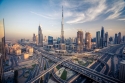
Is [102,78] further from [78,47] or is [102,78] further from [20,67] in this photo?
[78,47]

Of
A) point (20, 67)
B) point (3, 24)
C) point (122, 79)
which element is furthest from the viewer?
point (20, 67)

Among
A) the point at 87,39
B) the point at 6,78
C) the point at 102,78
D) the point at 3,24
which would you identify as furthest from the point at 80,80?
the point at 87,39

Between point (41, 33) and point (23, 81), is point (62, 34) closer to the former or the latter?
point (41, 33)

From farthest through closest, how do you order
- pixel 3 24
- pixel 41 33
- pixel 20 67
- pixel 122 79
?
pixel 41 33 → pixel 20 67 → pixel 122 79 → pixel 3 24

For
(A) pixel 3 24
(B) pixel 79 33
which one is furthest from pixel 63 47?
(A) pixel 3 24

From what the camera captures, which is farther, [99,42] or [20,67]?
[99,42]

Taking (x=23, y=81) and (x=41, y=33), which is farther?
(x=41, y=33)

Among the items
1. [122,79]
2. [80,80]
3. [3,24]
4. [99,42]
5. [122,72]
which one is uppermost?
[3,24]

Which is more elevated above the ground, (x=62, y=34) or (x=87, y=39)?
(x=62, y=34)

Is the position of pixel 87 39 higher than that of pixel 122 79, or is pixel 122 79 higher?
pixel 87 39
